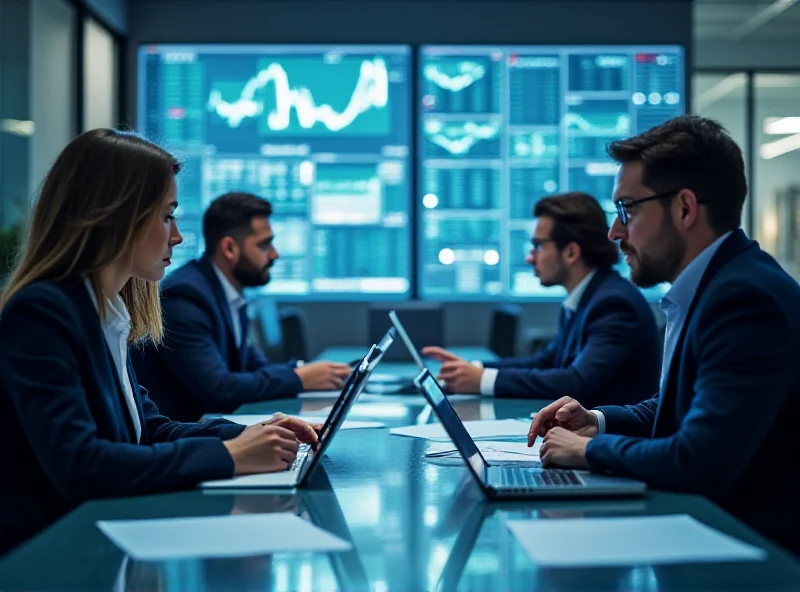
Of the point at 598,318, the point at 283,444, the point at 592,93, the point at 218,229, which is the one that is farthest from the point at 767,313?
the point at 592,93

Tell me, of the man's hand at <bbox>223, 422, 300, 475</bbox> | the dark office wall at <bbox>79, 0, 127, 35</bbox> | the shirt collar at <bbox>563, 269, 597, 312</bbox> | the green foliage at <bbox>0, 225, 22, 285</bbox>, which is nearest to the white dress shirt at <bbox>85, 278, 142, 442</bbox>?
the man's hand at <bbox>223, 422, 300, 475</bbox>

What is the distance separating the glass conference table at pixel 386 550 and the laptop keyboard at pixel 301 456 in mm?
46

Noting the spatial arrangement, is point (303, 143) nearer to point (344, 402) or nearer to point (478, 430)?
point (478, 430)

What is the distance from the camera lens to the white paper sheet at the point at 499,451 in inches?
71.7

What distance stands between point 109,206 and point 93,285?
140 mm

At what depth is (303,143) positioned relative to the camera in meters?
5.84

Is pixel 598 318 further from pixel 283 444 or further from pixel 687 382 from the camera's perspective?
pixel 283 444

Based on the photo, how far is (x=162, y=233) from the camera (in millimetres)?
1748

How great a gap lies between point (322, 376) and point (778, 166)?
6148 millimetres

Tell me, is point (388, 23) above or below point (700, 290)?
above

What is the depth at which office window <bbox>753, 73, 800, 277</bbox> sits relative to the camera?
7.68m

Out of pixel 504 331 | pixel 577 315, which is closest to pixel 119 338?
pixel 577 315

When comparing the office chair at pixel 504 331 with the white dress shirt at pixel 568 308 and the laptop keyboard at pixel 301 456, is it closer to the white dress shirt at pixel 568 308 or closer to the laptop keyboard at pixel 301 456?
the white dress shirt at pixel 568 308

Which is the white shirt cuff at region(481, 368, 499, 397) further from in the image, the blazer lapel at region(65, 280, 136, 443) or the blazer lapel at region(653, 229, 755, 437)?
the blazer lapel at region(65, 280, 136, 443)
